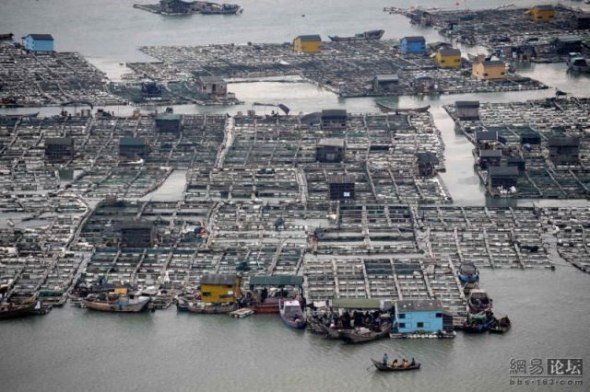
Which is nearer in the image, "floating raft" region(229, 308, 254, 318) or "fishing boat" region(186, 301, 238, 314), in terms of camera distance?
"floating raft" region(229, 308, 254, 318)

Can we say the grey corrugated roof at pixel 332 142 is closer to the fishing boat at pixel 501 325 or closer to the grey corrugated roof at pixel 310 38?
the fishing boat at pixel 501 325

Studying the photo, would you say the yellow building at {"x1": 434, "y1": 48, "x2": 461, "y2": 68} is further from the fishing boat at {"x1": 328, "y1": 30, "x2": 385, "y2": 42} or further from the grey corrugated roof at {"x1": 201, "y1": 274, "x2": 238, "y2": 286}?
the grey corrugated roof at {"x1": 201, "y1": 274, "x2": 238, "y2": 286}

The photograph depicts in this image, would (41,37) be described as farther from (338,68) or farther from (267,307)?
(267,307)

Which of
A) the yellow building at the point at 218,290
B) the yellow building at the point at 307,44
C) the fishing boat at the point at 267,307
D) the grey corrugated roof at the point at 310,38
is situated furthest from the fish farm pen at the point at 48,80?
the fishing boat at the point at 267,307

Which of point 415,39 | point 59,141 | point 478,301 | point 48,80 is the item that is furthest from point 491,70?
point 478,301

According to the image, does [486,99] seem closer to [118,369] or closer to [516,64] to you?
[516,64]

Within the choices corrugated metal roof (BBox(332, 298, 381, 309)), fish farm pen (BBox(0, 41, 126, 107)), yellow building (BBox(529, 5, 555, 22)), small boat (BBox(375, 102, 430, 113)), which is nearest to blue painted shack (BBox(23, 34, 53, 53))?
fish farm pen (BBox(0, 41, 126, 107))
